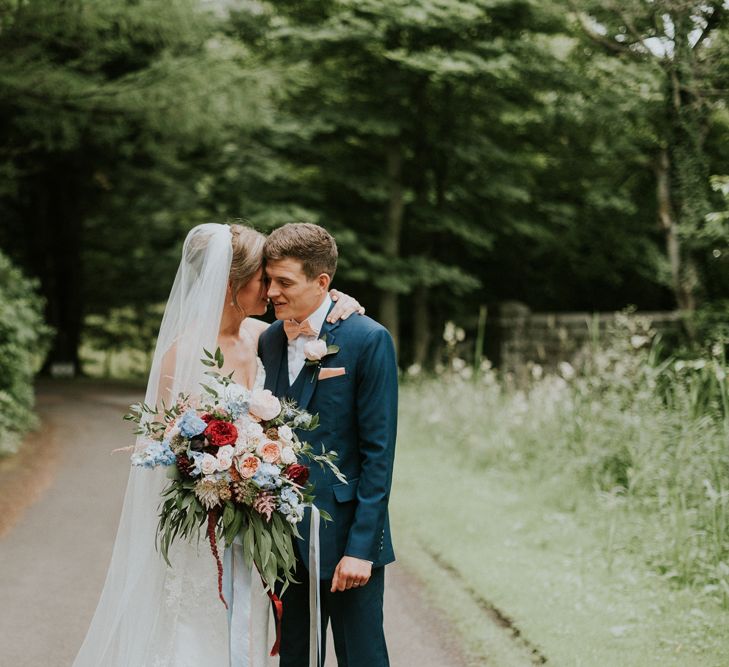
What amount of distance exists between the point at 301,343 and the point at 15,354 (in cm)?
768

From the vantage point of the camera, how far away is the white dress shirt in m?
3.30

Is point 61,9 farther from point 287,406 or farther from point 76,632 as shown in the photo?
point 287,406

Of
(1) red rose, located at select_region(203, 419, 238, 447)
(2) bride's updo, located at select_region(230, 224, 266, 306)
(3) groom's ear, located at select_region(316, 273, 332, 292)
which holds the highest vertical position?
(2) bride's updo, located at select_region(230, 224, 266, 306)

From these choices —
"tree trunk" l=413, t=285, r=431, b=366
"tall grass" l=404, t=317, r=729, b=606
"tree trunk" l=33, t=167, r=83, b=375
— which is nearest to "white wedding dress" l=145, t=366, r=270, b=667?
"tall grass" l=404, t=317, r=729, b=606

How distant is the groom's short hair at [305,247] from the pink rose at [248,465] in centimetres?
72

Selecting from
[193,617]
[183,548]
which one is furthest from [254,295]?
[193,617]

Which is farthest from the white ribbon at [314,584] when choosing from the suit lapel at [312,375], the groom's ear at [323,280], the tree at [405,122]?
the tree at [405,122]

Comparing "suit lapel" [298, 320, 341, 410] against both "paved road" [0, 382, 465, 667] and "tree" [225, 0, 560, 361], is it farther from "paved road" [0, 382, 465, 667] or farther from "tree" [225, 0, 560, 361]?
"tree" [225, 0, 560, 361]

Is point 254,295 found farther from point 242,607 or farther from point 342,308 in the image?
point 242,607

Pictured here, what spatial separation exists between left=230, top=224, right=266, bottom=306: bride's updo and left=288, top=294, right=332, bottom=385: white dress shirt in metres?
0.38

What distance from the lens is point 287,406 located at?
121 inches

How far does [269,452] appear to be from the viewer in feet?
9.68

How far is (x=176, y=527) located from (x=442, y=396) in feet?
27.5

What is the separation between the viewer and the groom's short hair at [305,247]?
317 centimetres
